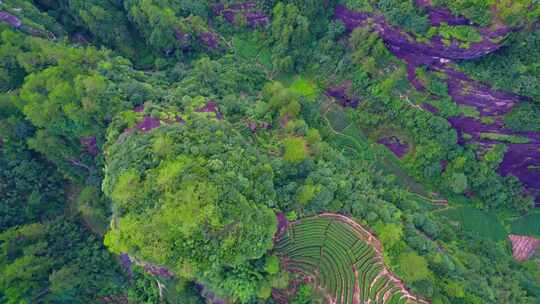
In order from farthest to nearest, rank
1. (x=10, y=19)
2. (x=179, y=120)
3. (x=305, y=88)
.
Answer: (x=305, y=88)
(x=10, y=19)
(x=179, y=120)

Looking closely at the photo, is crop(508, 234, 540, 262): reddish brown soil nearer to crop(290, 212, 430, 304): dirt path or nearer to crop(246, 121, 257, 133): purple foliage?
crop(290, 212, 430, 304): dirt path

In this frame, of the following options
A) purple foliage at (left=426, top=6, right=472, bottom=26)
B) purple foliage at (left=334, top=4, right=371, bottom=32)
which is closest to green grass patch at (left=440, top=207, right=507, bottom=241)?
purple foliage at (left=426, top=6, right=472, bottom=26)

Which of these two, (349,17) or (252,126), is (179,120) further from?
(349,17)

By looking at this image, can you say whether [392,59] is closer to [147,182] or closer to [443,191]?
[443,191]

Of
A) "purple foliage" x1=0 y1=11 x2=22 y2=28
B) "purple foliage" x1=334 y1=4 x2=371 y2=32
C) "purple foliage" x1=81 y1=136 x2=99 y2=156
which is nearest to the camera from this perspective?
"purple foliage" x1=81 y1=136 x2=99 y2=156

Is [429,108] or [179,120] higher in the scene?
[179,120]

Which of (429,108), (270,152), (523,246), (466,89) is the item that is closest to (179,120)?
(270,152)
